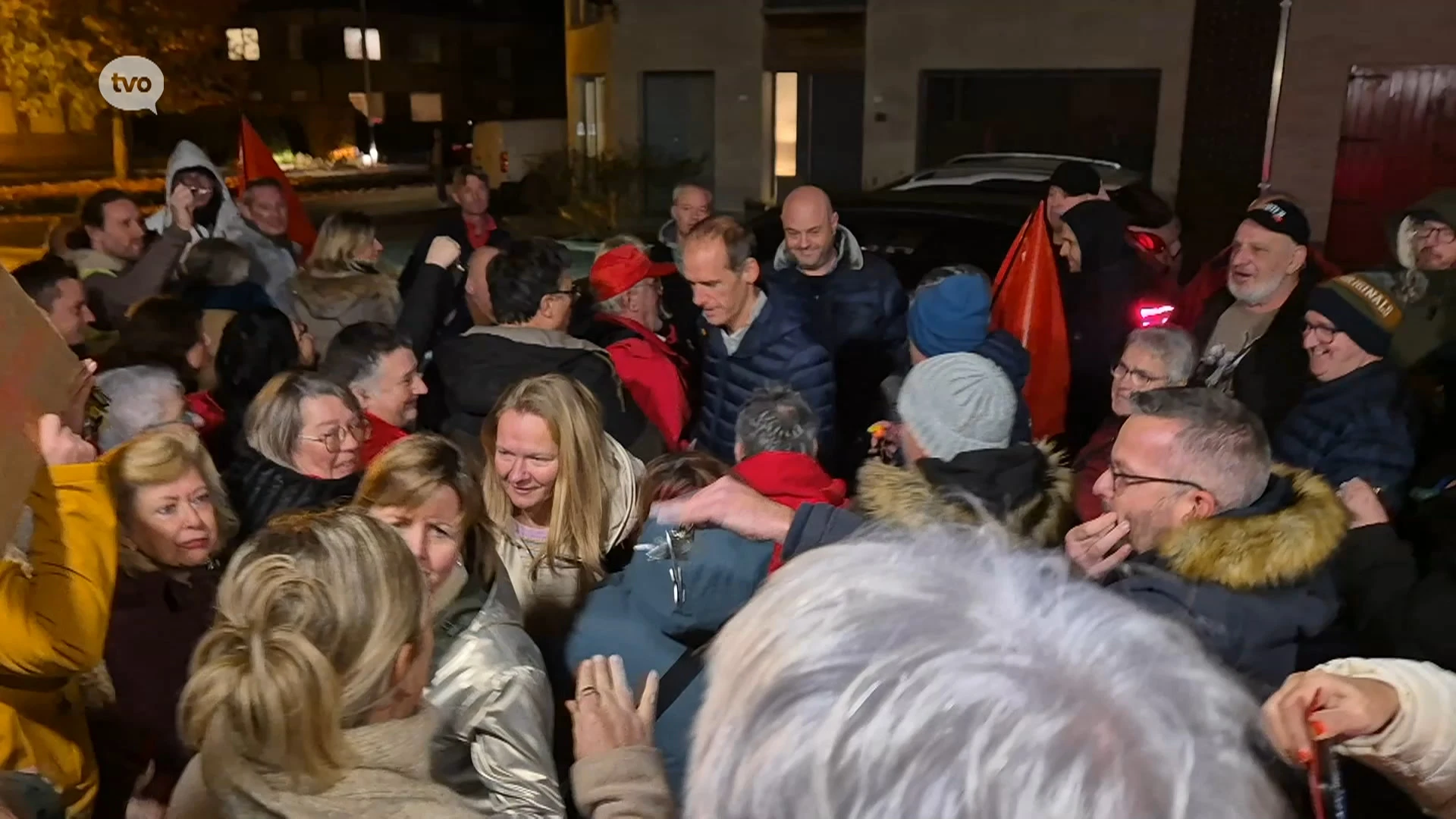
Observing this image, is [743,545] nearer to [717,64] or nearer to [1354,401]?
[1354,401]

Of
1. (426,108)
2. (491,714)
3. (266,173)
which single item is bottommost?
(491,714)

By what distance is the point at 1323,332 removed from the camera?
3328 millimetres

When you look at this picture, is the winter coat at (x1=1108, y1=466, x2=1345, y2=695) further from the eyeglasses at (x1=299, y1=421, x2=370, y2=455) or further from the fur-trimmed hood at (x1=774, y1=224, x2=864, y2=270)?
the fur-trimmed hood at (x1=774, y1=224, x2=864, y2=270)

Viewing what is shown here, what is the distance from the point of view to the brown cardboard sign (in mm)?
1770

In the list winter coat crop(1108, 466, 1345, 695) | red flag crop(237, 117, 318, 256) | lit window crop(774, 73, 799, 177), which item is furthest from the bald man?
lit window crop(774, 73, 799, 177)

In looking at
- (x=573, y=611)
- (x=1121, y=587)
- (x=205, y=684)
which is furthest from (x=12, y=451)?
(x=1121, y=587)

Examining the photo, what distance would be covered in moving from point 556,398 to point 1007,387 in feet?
3.87

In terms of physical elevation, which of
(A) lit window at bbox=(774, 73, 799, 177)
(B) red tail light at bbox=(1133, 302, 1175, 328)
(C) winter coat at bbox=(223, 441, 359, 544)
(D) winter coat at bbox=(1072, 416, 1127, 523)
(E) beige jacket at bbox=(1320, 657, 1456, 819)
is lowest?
(D) winter coat at bbox=(1072, 416, 1127, 523)

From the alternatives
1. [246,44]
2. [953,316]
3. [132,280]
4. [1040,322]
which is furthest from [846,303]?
[246,44]

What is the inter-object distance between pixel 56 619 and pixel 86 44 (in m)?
20.1

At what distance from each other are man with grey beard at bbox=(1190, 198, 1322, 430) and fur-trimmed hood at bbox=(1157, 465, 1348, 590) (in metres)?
1.83

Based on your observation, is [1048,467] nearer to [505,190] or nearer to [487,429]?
[487,429]

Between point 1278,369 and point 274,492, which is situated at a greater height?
point 1278,369

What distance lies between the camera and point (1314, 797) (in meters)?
1.33
